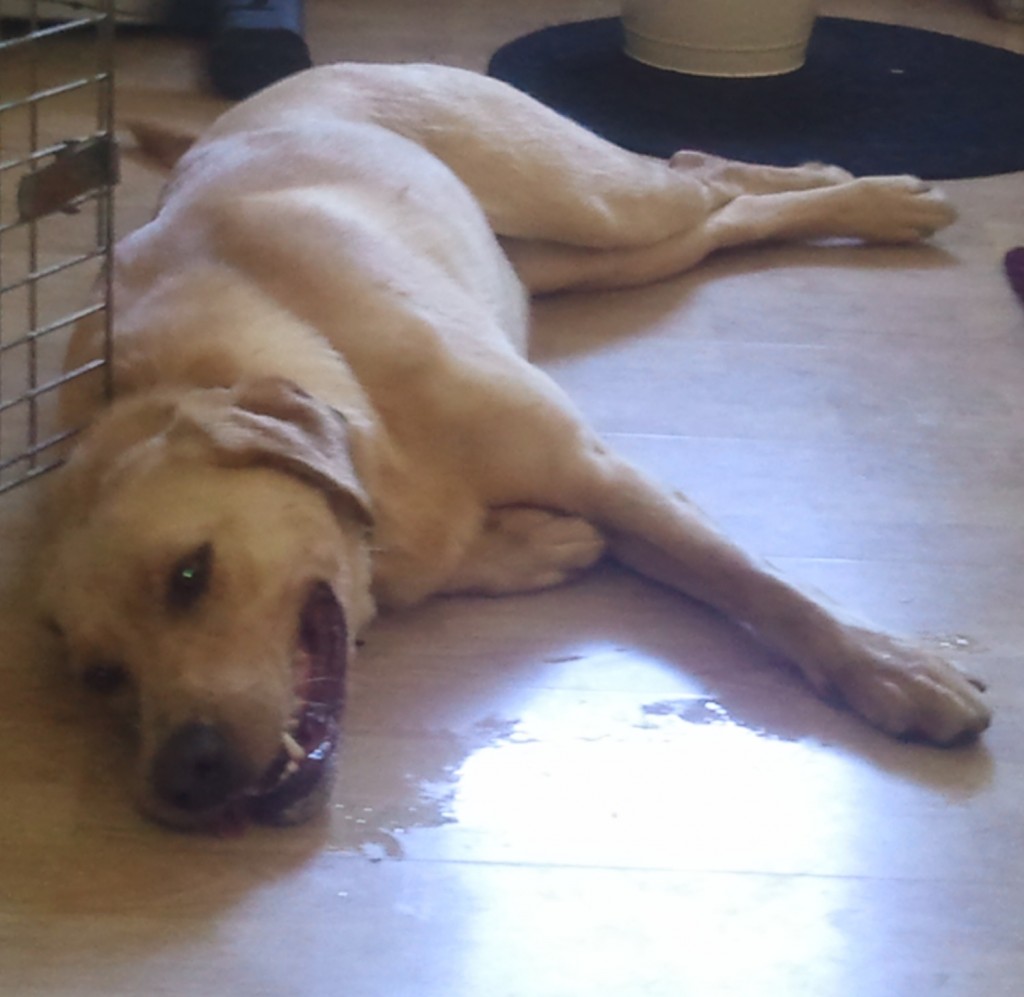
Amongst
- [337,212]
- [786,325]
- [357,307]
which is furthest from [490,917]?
[786,325]

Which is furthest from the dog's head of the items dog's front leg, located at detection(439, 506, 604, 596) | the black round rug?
the black round rug

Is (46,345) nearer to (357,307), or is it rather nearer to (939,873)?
(357,307)

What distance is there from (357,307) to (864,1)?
11.6 feet

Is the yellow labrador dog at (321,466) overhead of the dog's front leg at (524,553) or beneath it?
overhead

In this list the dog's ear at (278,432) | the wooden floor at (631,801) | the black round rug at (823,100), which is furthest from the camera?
the black round rug at (823,100)

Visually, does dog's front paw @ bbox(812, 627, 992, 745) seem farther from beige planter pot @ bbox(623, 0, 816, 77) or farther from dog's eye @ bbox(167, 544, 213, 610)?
beige planter pot @ bbox(623, 0, 816, 77)

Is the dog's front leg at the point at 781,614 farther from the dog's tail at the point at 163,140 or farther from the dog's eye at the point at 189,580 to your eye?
the dog's tail at the point at 163,140

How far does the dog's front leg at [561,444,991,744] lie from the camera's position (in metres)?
1.54

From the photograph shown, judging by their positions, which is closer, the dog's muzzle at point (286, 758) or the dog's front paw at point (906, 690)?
the dog's muzzle at point (286, 758)

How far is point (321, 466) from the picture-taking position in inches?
60.4

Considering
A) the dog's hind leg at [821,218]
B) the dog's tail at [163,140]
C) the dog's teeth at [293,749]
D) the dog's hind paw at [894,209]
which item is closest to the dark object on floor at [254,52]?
the dog's tail at [163,140]

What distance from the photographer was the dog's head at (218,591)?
1388mm

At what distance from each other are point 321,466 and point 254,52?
2.38 meters

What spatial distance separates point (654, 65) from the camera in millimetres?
3938
